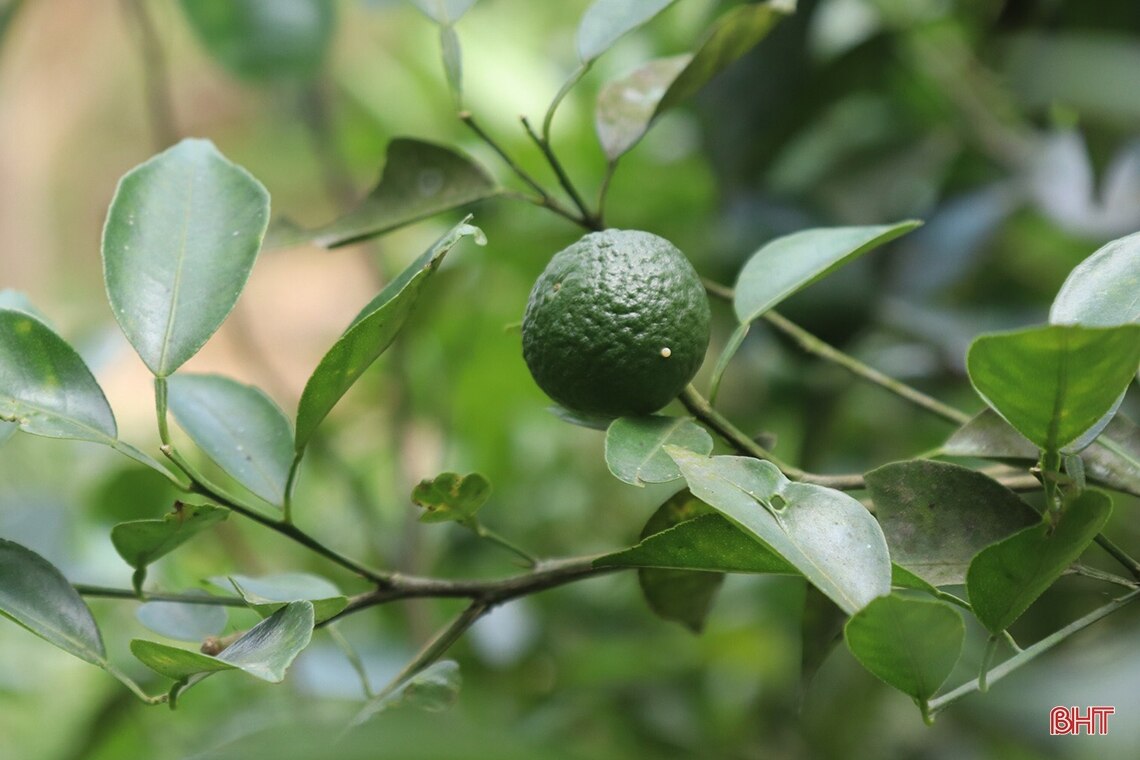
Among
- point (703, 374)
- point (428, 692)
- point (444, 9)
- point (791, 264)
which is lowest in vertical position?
point (703, 374)

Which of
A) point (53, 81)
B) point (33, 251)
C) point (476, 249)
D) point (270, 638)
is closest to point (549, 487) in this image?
point (476, 249)

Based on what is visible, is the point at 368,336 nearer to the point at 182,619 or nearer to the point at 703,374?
the point at 182,619

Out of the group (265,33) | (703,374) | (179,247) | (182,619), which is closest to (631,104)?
(179,247)

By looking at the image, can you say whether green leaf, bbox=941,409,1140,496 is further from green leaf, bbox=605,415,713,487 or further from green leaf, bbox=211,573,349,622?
green leaf, bbox=211,573,349,622

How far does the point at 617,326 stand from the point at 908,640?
0.54 ft

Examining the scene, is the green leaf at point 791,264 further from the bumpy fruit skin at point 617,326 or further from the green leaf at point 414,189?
the green leaf at point 414,189

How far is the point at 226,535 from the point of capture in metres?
1.11

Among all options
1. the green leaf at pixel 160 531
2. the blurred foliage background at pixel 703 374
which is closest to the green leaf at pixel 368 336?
the green leaf at pixel 160 531

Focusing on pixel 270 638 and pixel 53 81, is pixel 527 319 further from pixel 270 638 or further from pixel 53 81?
pixel 53 81

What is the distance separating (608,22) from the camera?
55cm

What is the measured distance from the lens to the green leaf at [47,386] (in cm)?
44

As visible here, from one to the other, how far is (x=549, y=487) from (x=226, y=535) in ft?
1.17

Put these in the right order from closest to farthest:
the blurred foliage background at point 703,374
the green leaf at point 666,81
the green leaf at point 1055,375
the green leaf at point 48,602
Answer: the green leaf at point 1055,375 → the green leaf at point 48,602 → the green leaf at point 666,81 → the blurred foliage background at point 703,374

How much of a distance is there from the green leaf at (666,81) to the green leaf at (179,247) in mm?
189
